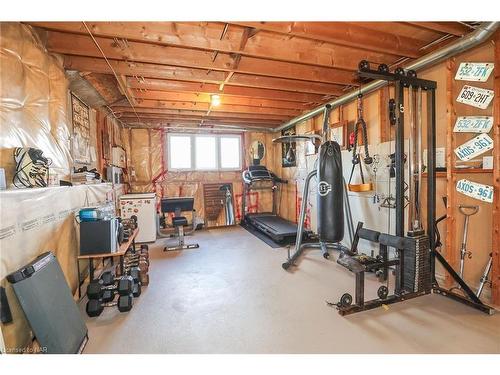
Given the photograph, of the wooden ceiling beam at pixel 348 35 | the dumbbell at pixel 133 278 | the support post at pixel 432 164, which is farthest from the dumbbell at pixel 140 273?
the support post at pixel 432 164

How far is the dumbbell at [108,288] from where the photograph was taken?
232cm

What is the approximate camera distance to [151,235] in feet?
15.9

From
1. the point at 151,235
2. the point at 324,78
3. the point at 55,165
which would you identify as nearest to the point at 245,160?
the point at 151,235

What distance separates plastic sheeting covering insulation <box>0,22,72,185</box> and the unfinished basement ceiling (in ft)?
0.71

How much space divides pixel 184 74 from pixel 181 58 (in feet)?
1.35

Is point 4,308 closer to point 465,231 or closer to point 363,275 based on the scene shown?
point 363,275

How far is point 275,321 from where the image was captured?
210cm

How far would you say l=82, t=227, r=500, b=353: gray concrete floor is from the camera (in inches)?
69.9

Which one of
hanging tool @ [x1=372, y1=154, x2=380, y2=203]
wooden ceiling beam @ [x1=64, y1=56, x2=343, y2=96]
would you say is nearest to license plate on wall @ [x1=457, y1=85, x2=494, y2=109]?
hanging tool @ [x1=372, y1=154, x2=380, y2=203]

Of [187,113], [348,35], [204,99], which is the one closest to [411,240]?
[348,35]

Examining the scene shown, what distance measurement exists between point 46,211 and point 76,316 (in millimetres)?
860

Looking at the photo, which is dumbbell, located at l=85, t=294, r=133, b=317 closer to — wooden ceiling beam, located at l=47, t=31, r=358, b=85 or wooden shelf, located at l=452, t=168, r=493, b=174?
wooden ceiling beam, located at l=47, t=31, r=358, b=85

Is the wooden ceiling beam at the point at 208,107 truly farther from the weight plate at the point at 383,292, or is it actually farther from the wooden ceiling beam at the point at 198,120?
the weight plate at the point at 383,292
